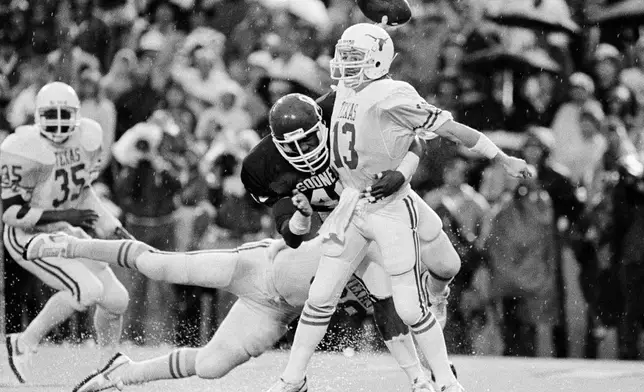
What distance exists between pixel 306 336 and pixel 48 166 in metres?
3.09

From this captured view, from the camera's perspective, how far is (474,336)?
11.3 meters

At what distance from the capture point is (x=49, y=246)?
27.5 ft

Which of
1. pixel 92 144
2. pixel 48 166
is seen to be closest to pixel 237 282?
pixel 48 166

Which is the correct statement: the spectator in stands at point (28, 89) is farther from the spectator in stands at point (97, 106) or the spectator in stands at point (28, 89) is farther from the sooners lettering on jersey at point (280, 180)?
the sooners lettering on jersey at point (280, 180)

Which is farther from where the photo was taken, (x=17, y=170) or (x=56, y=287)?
(x=56, y=287)

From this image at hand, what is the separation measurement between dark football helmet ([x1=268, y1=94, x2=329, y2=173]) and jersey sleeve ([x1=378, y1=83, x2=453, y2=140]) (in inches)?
14.3

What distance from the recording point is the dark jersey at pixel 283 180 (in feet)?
26.6

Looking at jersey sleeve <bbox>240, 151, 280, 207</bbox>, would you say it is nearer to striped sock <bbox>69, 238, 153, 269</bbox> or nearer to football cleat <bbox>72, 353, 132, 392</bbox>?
striped sock <bbox>69, 238, 153, 269</bbox>

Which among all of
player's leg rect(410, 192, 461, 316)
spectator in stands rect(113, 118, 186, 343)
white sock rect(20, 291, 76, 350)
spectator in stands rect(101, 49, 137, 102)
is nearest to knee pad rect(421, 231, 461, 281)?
player's leg rect(410, 192, 461, 316)

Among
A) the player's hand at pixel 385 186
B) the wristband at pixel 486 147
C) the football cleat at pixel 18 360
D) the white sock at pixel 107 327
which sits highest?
the wristband at pixel 486 147

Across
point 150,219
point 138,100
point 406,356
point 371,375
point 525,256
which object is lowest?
point 371,375

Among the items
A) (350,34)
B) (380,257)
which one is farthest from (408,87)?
(380,257)

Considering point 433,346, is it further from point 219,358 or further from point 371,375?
point 371,375

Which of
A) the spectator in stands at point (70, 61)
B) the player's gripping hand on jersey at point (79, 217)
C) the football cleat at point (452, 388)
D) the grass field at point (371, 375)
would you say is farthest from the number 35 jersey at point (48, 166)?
the football cleat at point (452, 388)
